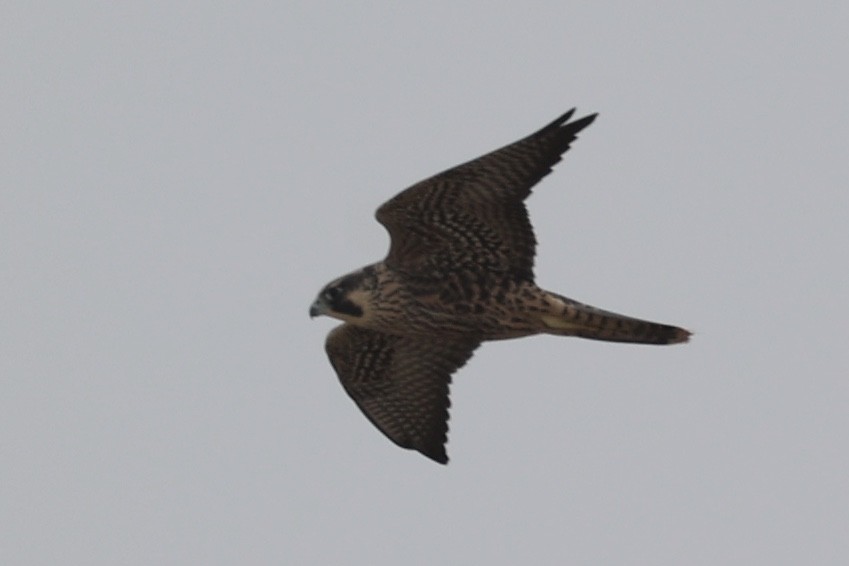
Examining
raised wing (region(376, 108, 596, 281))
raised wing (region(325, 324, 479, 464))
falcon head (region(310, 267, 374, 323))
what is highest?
raised wing (region(376, 108, 596, 281))

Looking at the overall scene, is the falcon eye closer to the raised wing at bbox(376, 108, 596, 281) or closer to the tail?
the raised wing at bbox(376, 108, 596, 281)

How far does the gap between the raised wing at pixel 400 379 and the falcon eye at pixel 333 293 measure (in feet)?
2.42

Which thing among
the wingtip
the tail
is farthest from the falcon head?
the wingtip

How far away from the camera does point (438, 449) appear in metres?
14.0

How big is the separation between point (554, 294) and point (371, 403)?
2194 millimetres

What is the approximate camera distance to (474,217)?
41.8ft

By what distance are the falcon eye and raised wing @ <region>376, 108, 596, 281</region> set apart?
0.45 meters

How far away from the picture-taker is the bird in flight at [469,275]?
12422 mm

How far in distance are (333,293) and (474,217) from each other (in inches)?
51.2

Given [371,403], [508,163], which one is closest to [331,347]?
[371,403]

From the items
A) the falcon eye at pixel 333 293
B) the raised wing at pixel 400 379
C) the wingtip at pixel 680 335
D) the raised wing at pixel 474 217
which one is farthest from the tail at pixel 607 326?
the falcon eye at pixel 333 293

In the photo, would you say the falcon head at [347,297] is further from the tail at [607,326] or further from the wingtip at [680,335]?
the wingtip at [680,335]

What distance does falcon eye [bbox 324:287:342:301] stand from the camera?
1320cm

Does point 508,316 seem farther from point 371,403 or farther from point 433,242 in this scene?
point 371,403
